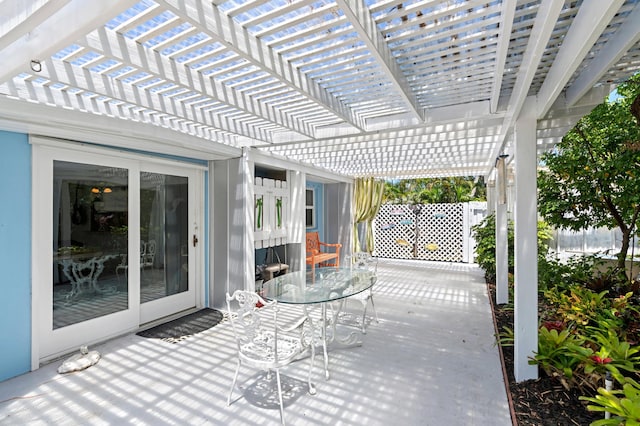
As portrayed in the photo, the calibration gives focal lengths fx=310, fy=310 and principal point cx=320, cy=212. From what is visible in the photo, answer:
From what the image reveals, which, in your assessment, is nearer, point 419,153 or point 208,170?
point 208,170

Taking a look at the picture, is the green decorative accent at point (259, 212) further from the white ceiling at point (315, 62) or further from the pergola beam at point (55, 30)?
the pergola beam at point (55, 30)

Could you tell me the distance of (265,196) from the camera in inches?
207

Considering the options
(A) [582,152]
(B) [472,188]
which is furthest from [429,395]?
(B) [472,188]

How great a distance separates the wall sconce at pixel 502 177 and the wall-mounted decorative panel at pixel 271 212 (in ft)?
11.5

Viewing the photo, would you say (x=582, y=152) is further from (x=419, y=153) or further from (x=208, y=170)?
(x=208, y=170)

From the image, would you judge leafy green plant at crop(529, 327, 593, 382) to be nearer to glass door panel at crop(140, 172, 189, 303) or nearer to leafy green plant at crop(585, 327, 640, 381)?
leafy green plant at crop(585, 327, 640, 381)

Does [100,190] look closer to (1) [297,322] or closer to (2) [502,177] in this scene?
(1) [297,322]

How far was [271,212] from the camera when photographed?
5.42 meters

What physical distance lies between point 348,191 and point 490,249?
3.79 meters

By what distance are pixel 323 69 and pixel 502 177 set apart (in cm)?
321

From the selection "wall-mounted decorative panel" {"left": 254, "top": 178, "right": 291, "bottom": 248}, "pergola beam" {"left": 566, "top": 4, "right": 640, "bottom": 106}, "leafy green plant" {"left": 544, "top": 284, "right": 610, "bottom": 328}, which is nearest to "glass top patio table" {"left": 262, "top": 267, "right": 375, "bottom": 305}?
"wall-mounted decorative panel" {"left": 254, "top": 178, "right": 291, "bottom": 248}

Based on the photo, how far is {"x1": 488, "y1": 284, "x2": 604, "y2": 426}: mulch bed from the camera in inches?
83.8

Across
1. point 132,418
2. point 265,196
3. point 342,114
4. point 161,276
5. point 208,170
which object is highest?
point 342,114

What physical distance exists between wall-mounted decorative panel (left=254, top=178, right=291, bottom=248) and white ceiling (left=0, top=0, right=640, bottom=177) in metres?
1.40
